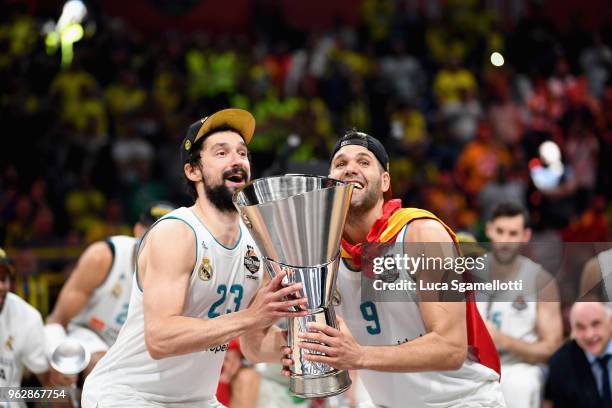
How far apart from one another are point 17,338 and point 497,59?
9.12 metres

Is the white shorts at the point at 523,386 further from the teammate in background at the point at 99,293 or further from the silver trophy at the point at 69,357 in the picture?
the silver trophy at the point at 69,357

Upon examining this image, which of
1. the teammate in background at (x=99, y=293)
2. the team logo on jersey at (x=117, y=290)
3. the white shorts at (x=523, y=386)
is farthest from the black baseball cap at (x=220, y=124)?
the white shorts at (x=523, y=386)

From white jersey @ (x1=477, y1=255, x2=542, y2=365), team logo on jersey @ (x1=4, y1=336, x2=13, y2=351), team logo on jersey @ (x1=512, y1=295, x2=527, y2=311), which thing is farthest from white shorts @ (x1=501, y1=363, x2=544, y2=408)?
team logo on jersey @ (x1=4, y1=336, x2=13, y2=351)

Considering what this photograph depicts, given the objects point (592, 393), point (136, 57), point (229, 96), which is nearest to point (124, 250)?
point (592, 393)

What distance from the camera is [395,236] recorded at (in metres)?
4.55

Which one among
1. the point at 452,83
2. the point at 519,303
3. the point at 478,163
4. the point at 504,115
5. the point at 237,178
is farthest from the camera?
the point at 452,83

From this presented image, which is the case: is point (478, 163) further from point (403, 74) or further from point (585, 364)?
point (585, 364)

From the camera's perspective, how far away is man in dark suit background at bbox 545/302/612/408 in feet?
19.8

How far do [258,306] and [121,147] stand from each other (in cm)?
831

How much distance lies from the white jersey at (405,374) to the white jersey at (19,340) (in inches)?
89.5

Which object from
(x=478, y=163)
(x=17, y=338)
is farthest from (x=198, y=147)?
(x=478, y=163)

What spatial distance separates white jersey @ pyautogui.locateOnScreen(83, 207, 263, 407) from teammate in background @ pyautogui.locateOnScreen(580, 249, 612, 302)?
1770 mm

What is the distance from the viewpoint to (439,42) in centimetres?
1550

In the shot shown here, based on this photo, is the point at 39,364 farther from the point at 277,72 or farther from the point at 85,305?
the point at 277,72
